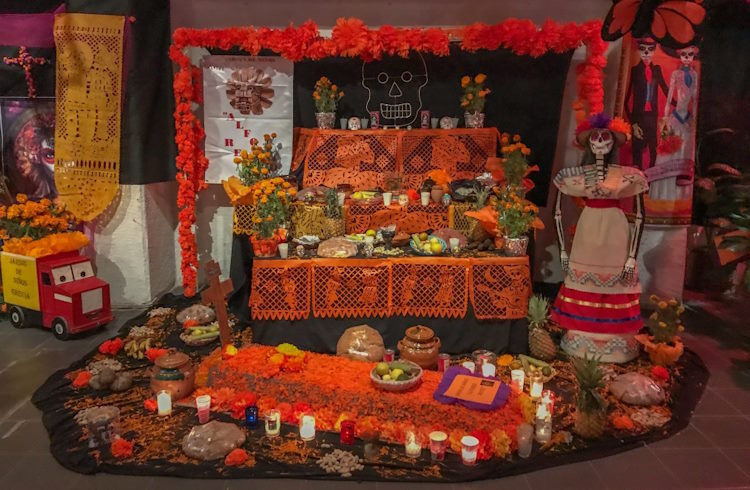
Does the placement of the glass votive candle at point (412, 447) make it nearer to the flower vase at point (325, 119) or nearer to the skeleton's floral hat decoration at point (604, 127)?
the skeleton's floral hat decoration at point (604, 127)

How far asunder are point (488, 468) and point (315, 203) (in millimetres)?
3284

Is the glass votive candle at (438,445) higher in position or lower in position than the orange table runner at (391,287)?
lower

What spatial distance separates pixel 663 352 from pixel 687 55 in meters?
3.17

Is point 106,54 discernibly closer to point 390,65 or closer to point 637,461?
point 390,65

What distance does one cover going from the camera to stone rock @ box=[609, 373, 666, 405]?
4.72m

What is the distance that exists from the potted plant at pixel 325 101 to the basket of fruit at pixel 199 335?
96.2 inches

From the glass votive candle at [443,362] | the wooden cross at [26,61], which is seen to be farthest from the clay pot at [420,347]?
the wooden cross at [26,61]

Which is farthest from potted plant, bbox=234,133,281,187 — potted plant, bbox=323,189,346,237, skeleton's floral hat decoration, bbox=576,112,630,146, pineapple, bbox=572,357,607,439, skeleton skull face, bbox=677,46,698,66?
skeleton skull face, bbox=677,46,698,66

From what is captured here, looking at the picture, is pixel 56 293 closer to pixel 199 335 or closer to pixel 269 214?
pixel 199 335

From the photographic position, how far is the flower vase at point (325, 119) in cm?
678

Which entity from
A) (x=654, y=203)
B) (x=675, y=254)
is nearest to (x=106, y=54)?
(x=654, y=203)

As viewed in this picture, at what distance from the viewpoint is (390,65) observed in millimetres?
6930

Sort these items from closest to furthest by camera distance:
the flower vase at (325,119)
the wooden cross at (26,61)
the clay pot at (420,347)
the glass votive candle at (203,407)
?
the glass votive candle at (203,407), the clay pot at (420,347), the wooden cross at (26,61), the flower vase at (325,119)

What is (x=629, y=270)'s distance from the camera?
534cm
